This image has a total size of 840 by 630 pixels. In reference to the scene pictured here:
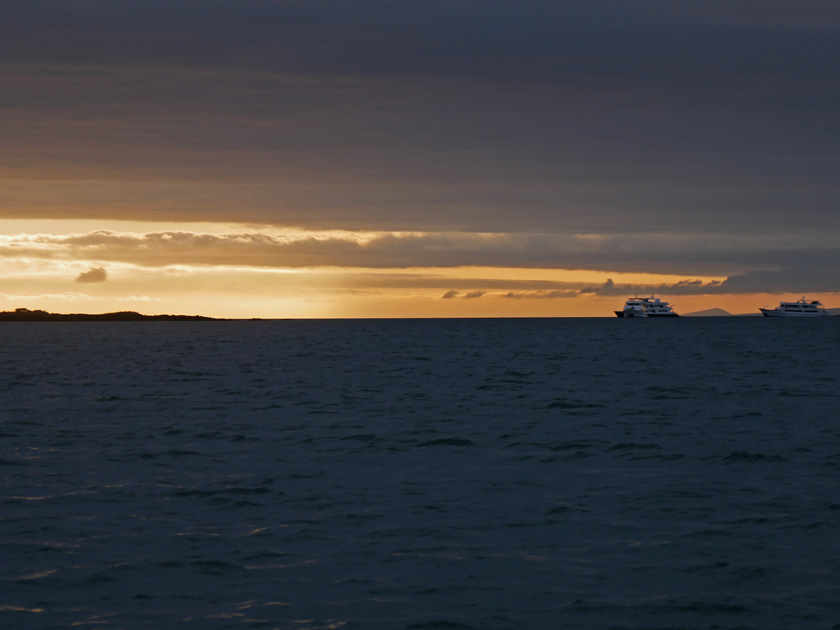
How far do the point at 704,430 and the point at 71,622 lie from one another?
74.4 feet

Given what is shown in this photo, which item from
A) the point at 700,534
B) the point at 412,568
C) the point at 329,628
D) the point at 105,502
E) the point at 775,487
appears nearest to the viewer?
the point at 329,628

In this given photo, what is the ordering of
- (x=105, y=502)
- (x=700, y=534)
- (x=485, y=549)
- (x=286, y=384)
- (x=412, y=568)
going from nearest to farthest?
(x=412, y=568) → (x=485, y=549) → (x=700, y=534) → (x=105, y=502) → (x=286, y=384)

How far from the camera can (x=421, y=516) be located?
17.3 m

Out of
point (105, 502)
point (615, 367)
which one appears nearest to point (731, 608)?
point (105, 502)

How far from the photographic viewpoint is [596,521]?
16891 mm

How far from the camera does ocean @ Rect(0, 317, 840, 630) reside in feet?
40.7

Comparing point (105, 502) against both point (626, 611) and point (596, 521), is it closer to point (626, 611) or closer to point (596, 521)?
point (596, 521)

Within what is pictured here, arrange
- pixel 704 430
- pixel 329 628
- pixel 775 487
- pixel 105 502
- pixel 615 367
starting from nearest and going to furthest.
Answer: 1. pixel 329 628
2. pixel 105 502
3. pixel 775 487
4. pixel 704 430
5. pixel 615 367

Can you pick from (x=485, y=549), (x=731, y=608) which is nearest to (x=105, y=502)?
(x=485, y=549)

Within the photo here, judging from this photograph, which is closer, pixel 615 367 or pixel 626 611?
pixel 626 611

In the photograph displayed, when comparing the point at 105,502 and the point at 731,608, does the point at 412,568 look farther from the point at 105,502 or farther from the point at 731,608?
the point at 105,502

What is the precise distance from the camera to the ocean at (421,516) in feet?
40.7

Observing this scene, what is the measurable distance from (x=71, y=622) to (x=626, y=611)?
7.41m

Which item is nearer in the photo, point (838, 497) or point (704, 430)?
point (838, 497)
